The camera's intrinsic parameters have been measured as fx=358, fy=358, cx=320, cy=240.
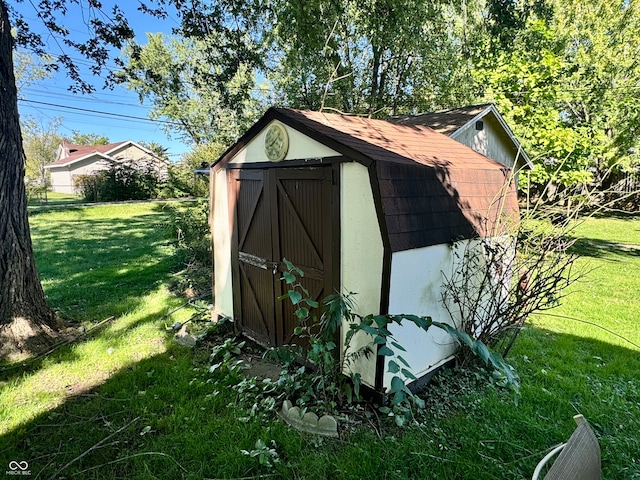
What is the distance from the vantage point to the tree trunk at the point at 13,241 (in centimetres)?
383

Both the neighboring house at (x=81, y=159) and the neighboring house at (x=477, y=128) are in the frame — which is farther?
the neighboring house at (x=81, y=159)

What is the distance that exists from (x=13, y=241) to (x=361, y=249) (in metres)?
3.89

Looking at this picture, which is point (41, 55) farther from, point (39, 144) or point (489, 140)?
point (39, 144)

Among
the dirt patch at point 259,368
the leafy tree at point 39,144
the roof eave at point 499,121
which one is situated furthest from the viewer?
the leafy tree at point 39,144

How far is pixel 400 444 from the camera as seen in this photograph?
2.64m

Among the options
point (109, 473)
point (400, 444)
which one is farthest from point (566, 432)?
point (109, 473)

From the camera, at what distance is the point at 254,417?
298 cm

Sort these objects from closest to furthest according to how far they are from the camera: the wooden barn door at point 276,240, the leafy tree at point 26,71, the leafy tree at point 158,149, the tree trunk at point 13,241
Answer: the wooden barn door at point 276,240 < the tree trunk at point 13,241 < the leafy tree at point 26,71 < the leafy tree at point 158,149

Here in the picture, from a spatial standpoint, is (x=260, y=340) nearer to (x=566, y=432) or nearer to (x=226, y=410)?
(x=226, y=410)

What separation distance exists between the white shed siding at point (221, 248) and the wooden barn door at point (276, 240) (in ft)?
0.67

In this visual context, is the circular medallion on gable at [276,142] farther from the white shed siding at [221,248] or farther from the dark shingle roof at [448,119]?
the dark shingle roof at [448,119]

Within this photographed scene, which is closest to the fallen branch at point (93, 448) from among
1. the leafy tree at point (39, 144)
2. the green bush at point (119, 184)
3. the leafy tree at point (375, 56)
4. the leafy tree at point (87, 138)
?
the leafy tree at point (375, 56)

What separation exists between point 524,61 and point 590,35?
26.9 ft

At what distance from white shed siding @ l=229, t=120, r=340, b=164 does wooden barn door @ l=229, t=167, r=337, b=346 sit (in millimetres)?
128
